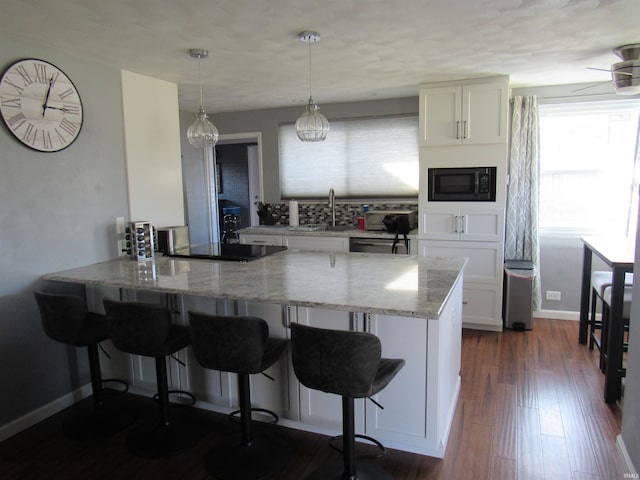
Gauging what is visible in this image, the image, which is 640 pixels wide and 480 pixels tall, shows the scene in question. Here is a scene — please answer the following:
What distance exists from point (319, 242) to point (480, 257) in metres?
1.61

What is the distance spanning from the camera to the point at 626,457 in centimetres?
226

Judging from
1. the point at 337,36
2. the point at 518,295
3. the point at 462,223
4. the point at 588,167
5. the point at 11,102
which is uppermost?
the point at 337,36

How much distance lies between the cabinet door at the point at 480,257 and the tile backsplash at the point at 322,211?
848 millimetres

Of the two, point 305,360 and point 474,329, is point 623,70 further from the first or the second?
point 305,360

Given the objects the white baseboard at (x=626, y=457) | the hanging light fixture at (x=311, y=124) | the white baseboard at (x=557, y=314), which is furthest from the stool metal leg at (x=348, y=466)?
the white baseboard at (x=557, y=314)

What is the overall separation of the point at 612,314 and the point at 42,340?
3671mm

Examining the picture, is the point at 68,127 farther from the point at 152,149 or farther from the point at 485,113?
the point at 485,113

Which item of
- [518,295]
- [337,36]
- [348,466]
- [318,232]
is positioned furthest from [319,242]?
[348,466]

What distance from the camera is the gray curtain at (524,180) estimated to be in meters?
4.37

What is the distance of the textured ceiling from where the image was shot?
91.3 inches

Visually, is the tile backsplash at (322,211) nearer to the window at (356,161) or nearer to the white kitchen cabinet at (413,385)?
the window at (356,161)

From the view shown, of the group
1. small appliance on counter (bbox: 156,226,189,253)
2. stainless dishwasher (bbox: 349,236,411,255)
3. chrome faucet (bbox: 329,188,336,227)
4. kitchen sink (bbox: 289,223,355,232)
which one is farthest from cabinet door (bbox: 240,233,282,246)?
small appliance on counter (bbox: 156,226,189,253)

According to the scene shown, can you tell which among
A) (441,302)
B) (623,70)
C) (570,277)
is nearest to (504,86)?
(623,70)

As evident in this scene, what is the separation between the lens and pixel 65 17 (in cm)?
238
